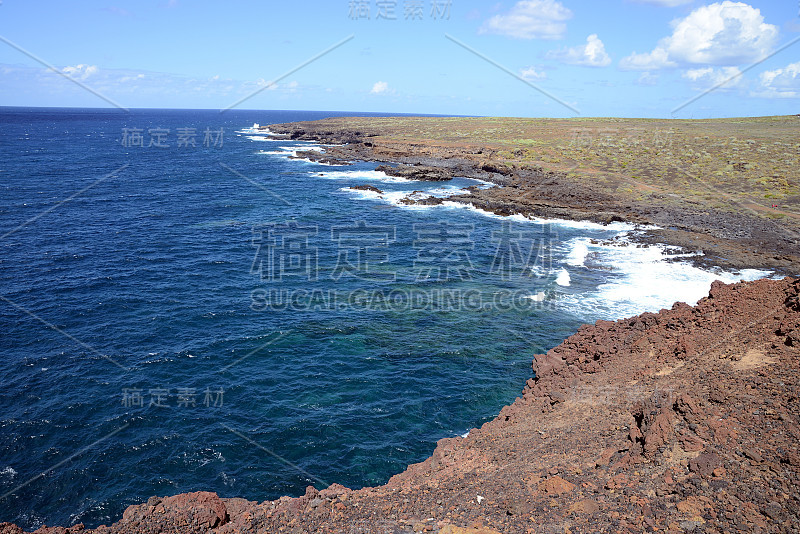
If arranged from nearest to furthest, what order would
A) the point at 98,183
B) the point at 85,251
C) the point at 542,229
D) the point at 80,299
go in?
the point at 80,299 < the point at 85,251 < the point at 542,229 < the point at 98,183

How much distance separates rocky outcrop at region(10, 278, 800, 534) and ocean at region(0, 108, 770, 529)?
13.4 feet

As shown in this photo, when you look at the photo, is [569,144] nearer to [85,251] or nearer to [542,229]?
[542,229]

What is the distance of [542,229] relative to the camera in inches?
2170

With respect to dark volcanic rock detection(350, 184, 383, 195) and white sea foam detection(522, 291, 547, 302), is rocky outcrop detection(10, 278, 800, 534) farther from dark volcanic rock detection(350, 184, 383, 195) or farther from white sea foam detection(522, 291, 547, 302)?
dark volcanic rock detection(350, 184, 383, 195)

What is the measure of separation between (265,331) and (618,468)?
891 inches

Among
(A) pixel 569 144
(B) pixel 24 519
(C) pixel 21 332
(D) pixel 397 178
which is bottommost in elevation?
(B) pixel 24 519

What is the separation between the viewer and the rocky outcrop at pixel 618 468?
12.3 metres

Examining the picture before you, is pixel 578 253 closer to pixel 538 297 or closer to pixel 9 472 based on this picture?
pixel 538 297

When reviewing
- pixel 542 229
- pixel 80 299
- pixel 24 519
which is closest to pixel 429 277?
pixel 542 229

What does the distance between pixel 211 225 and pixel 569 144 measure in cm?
8210

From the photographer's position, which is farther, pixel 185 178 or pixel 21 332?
pixel 185 178

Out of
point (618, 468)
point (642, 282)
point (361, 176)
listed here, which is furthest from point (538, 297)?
point (361, 176)

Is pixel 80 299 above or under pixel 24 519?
above

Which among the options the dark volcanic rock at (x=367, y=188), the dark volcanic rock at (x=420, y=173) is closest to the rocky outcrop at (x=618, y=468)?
the dark volcanic rock at (x=367, y=188)
